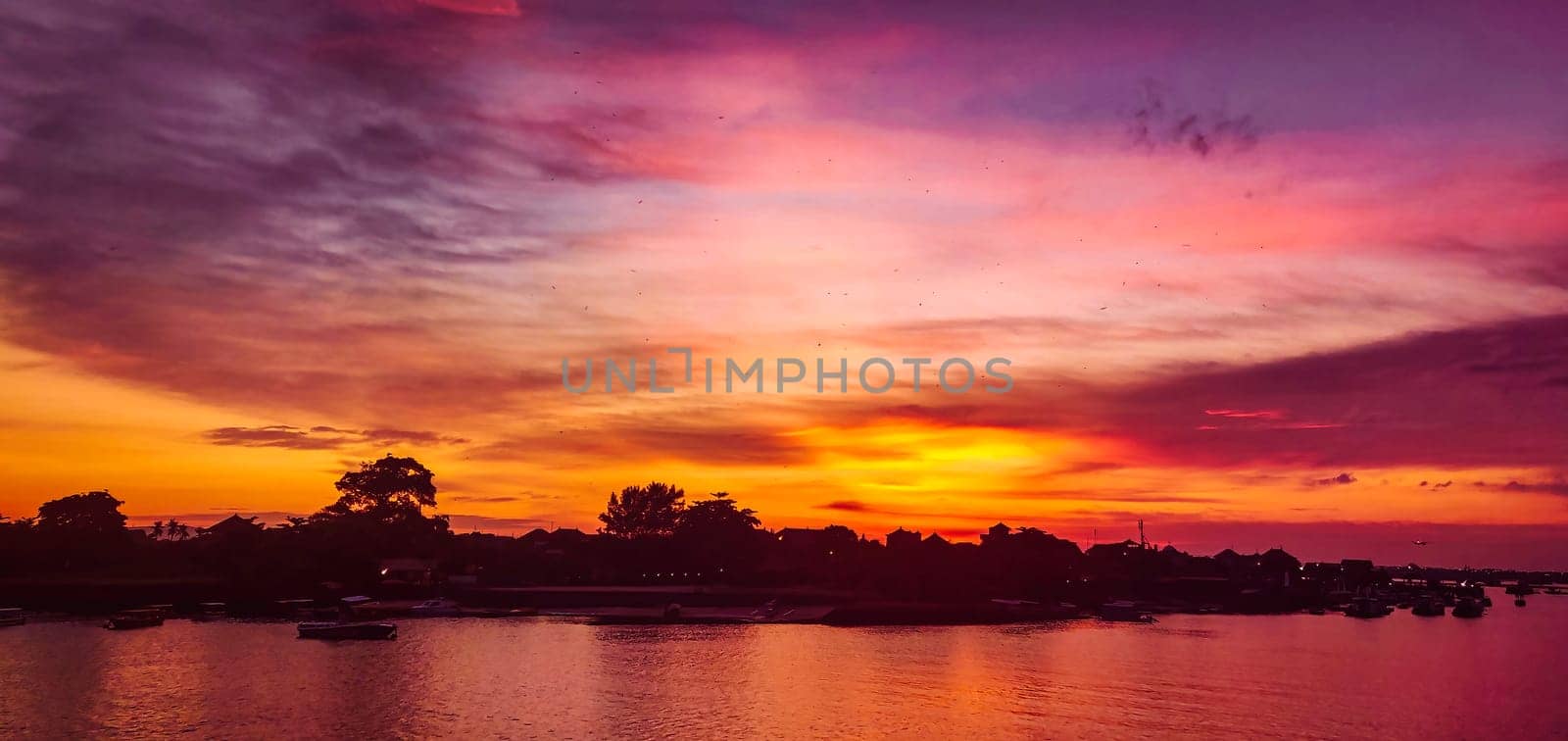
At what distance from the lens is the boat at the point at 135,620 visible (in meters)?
116

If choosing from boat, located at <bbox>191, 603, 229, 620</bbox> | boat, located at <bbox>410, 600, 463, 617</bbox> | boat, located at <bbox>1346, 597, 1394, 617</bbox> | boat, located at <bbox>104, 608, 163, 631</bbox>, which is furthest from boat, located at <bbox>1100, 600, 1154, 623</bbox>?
→ boat, located at <bbox>104, 608, 163, 631</bbox>

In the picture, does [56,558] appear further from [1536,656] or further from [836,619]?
[1536,656]

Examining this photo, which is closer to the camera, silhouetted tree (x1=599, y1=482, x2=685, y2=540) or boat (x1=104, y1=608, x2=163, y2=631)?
boat (x1=104, y1=608, x2=163, y2=631)

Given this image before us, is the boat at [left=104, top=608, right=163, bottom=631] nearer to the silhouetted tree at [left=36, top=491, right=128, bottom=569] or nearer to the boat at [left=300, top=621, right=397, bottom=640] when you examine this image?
the boat at [left=300, top=621, right=397, bottom=640]

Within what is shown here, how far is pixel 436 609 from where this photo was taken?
451 feet

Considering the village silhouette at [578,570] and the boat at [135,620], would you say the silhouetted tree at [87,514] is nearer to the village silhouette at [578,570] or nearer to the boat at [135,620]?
the village silhouette at [578,570]

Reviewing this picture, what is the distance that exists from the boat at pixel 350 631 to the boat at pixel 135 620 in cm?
2276

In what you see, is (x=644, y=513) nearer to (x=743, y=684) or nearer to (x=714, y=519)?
(x=714, y=519)

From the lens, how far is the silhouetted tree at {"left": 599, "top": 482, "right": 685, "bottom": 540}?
181m

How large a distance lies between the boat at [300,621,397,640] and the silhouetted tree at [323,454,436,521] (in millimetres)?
73159

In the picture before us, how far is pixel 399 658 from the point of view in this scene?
309ft

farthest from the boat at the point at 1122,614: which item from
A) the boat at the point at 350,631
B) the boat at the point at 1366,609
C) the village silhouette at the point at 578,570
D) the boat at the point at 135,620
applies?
the boat at the point at 135,620

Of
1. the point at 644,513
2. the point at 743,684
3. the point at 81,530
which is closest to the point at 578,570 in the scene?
the point at 644,513

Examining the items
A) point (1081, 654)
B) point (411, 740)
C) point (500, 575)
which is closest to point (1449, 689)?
point (1081, 654)
